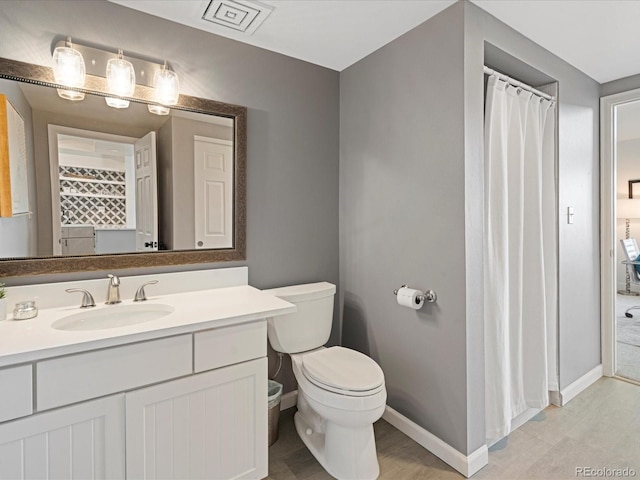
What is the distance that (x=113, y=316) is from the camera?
161 centimetres

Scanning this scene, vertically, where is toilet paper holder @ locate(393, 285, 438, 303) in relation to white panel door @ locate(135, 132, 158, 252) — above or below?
below

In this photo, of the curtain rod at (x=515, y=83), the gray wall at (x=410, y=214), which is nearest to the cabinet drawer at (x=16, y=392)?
the gray wall at (x=410, y=214)

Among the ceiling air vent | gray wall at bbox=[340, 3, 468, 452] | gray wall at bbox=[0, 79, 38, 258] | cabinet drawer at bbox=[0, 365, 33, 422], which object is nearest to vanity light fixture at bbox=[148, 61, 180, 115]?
the ceiling air vent

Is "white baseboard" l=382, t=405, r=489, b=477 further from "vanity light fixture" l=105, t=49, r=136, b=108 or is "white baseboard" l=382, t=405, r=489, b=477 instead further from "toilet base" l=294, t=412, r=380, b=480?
"vanity light fixture" l=105, t=49, r=136, b=108

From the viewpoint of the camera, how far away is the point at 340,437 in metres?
1.71

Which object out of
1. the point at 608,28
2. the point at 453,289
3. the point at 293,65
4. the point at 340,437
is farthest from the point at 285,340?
the point at 608,28

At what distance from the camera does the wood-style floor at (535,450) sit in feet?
5.67

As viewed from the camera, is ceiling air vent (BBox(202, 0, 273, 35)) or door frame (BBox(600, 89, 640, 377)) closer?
ceiling air vent (BBox(202, 0, 273, 35))

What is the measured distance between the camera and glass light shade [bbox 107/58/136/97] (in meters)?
1.66

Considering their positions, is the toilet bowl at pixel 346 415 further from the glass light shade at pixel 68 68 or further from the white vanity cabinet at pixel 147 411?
the glass light shade at pixel 68 68

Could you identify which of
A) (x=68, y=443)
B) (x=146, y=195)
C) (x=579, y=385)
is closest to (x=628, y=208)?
(x=579, y=385)

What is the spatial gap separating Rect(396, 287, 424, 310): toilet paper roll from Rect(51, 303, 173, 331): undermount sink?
1.14 m

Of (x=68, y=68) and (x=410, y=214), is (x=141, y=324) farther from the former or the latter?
(x=410, y=214)

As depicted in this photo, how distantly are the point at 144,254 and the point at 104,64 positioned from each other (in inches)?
35.7
